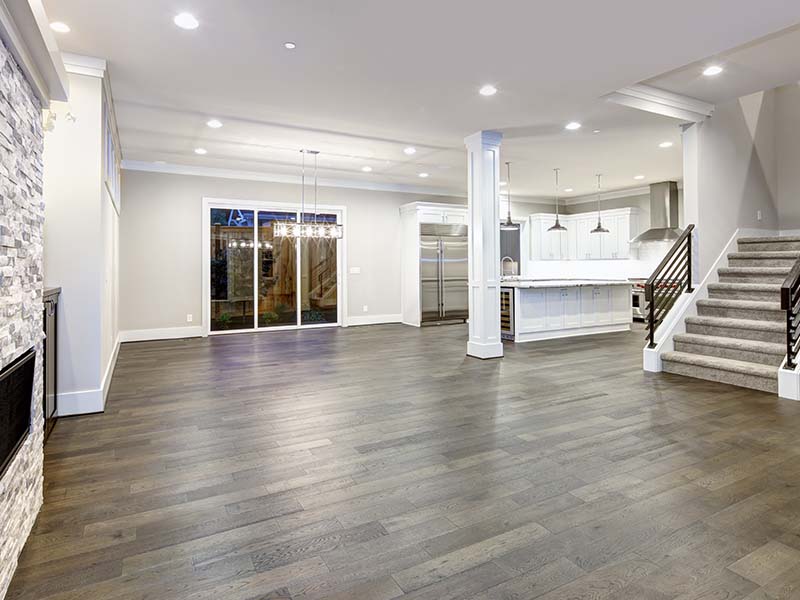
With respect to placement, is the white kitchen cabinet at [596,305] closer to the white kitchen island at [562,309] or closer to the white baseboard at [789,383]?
the white kitchen island at [562,309]

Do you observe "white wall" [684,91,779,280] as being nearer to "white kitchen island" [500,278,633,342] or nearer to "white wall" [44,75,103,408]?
"white kitchen island" [500,278,633,342]

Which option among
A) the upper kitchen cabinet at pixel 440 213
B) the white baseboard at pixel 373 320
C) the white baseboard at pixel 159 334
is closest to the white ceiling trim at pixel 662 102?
the upper kitchen cabinet at pixel 440 213

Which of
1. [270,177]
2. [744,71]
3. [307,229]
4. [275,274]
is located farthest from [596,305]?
[270,177]

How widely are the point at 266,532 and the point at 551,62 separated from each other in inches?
158

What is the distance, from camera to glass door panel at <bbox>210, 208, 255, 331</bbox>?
859 cm

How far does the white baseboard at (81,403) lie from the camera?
3.84 meters

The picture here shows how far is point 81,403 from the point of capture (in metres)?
3.90

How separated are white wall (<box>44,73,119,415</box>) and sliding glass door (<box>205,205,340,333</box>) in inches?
179

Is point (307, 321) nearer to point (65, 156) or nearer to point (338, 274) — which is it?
point (338, 274)

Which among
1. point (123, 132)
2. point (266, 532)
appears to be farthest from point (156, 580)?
point (123, 132)

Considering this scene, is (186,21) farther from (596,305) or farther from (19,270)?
(596,305)

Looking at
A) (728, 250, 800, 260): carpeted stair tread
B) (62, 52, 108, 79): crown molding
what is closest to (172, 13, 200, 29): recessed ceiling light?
(62, 52, 108, 79): crown molding

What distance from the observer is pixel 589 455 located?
9.76 feet

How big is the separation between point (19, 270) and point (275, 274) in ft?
23.5
